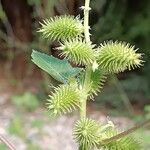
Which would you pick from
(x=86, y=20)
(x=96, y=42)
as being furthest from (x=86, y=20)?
(x=96, y=42)

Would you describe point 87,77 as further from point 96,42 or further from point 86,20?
point 96,42

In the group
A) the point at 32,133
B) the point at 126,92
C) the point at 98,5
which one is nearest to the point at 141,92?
the point at 126,92

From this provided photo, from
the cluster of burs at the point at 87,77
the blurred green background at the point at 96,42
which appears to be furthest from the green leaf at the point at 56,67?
the blurred green background at the point at 96,42

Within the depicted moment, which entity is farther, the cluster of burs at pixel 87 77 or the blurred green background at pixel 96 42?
the blurred green background at pixel 96 42

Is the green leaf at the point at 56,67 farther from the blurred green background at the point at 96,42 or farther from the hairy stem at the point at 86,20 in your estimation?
the blurred green background at the point at 96,42

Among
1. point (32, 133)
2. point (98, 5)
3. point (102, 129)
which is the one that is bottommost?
point (102, 129)

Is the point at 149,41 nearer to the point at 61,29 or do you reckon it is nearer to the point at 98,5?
the point at 98,5

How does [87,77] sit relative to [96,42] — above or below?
below
